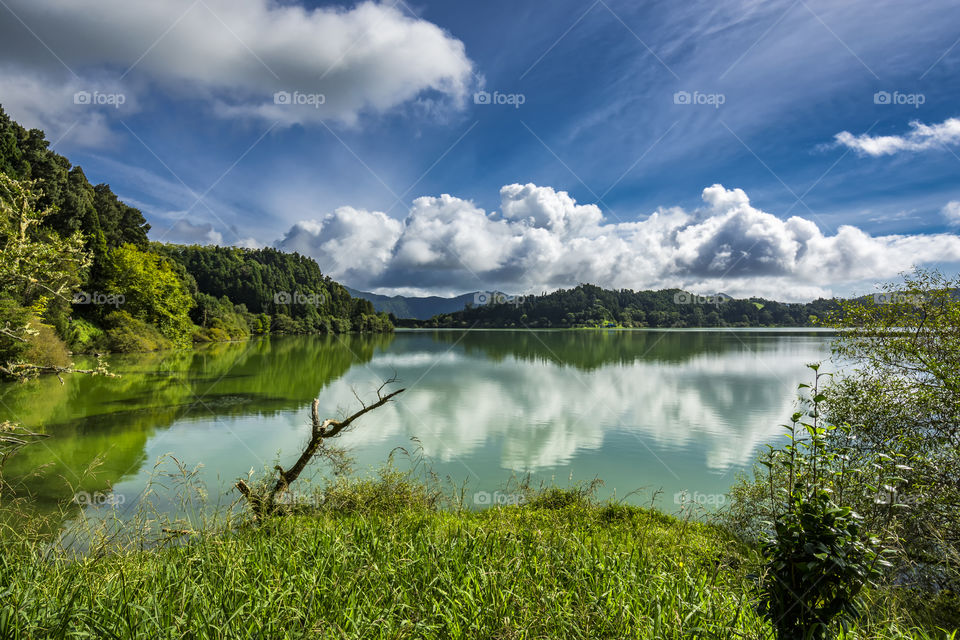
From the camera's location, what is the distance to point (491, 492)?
461 inches

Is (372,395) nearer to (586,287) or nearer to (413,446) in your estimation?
(413,446)

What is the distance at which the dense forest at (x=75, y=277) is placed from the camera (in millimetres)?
6762

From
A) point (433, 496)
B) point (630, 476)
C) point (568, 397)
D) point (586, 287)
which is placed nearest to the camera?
point (433, 496)

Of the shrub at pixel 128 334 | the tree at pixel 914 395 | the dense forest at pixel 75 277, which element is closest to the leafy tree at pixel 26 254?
the dense forest at pixel 75 277

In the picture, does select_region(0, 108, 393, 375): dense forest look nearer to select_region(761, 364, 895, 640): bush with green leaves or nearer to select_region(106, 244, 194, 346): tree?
select_region(106, 244, 194, 346): tree

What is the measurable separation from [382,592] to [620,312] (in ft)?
558

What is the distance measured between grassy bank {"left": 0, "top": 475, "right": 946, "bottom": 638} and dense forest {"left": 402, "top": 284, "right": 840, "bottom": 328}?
14473 cm

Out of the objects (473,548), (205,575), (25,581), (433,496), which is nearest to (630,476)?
(433,496)

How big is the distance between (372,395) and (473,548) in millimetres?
20560

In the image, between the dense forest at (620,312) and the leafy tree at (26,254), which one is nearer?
the leafy tree at (26,254)

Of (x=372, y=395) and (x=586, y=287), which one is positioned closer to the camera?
(x=372, y=395)

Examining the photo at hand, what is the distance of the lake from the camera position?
12.5m

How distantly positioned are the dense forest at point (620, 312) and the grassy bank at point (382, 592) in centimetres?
Result: 14473

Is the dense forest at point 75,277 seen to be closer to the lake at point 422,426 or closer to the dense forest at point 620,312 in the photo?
the lake at point 422,426
